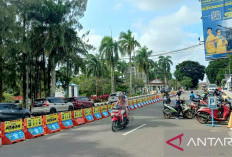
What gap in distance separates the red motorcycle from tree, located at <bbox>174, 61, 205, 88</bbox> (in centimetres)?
10851

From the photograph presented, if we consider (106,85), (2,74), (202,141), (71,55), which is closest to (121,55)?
(106,85)

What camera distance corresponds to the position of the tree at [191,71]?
11925cm

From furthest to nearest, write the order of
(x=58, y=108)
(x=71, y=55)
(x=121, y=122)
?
(x=71, y=55)
(x=58, y=108)
(x=121, y=122)

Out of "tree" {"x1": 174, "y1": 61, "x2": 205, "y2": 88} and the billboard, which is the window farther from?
"tree" {"x1": 174, "y1": 61, "x2": 205, "y2": 88}

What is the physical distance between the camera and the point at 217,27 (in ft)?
86.0

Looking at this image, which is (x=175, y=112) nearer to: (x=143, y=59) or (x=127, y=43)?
(x=127, y=43)

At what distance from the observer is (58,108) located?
20406 mm

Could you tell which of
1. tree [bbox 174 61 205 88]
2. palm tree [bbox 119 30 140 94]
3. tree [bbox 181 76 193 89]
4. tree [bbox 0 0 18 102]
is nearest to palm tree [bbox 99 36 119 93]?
palm tree [bbox 119 30 140 94]

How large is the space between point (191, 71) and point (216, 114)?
113 metres

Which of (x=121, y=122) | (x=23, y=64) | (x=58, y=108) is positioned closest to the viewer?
(x=121, y=122)

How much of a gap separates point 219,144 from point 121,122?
4704 millimetres

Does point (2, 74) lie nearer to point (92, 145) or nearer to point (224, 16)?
point (92, 145)

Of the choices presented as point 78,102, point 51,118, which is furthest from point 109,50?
point 51,118

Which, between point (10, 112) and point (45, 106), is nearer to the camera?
point (10, 112)
